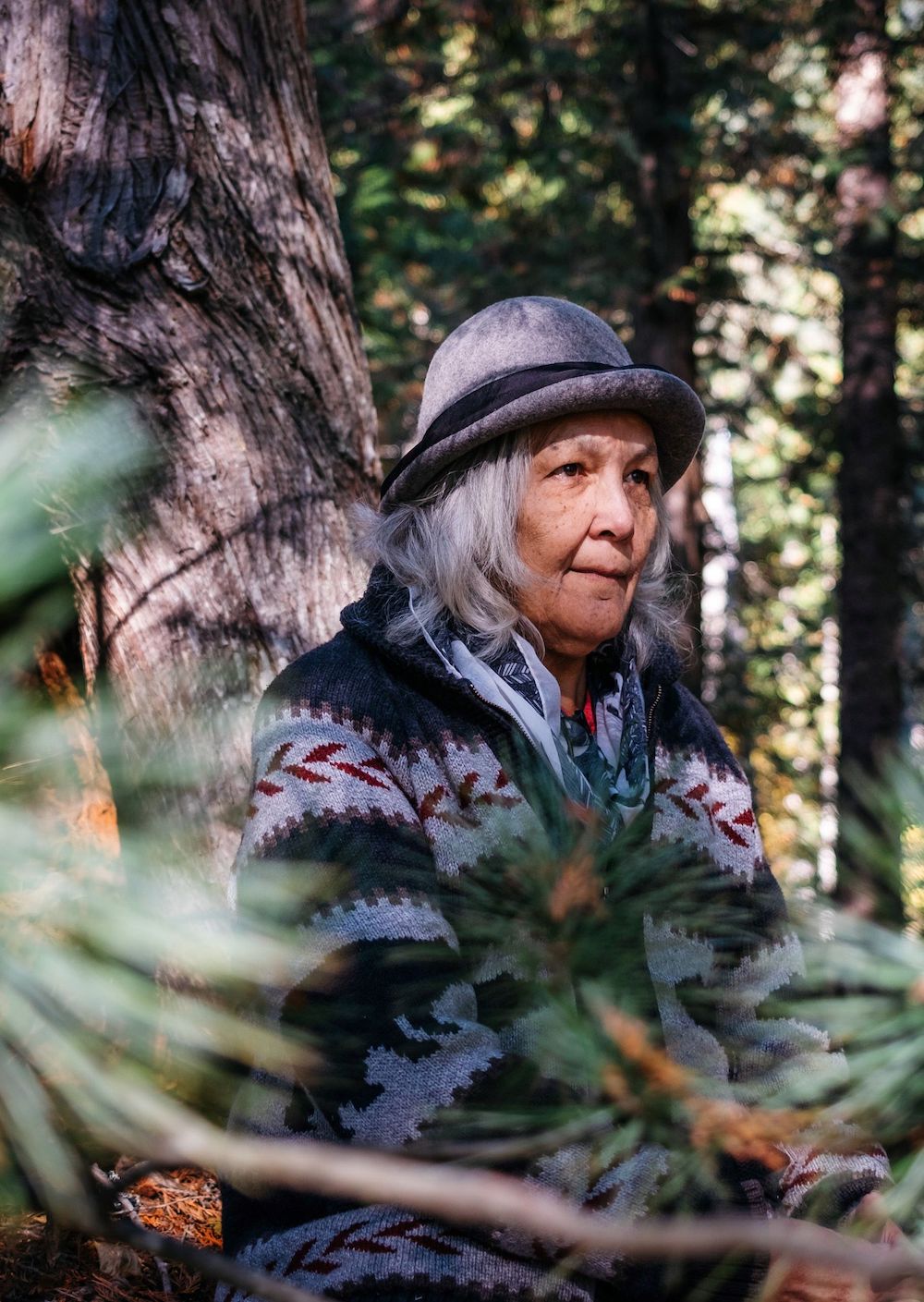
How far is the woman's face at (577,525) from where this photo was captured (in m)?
2.14

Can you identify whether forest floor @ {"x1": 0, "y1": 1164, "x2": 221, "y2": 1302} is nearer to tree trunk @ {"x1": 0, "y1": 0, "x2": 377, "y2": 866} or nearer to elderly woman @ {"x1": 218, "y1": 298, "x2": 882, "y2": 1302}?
elderly woman @ {"x1": 218, "y1": 298, "x2": 882, "y2": 1302}

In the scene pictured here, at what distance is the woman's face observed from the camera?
2.14 m

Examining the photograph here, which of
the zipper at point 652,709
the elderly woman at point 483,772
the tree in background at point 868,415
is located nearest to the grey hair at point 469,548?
the elderly woman at point 483,772

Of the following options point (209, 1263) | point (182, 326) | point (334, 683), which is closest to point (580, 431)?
point (334, 683)

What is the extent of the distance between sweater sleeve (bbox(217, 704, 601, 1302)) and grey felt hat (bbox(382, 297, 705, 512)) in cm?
71

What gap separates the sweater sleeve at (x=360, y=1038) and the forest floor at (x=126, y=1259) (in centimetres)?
25

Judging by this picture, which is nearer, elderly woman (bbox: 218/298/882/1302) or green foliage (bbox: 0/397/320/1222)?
green foliage (bbox: 0/397/320/1222)

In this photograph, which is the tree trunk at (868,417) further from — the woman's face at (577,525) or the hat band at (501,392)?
the hat band at (501,392)

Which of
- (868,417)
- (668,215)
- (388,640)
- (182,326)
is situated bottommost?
(388,640)

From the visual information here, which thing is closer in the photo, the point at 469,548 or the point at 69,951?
the point at 69,951

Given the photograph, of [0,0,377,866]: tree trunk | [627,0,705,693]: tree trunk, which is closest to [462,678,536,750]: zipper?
[0,0,377,866]: tree trunk

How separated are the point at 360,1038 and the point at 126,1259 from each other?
2.42ft

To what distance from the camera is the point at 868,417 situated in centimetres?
725

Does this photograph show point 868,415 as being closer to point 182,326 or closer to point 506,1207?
point 182,326
